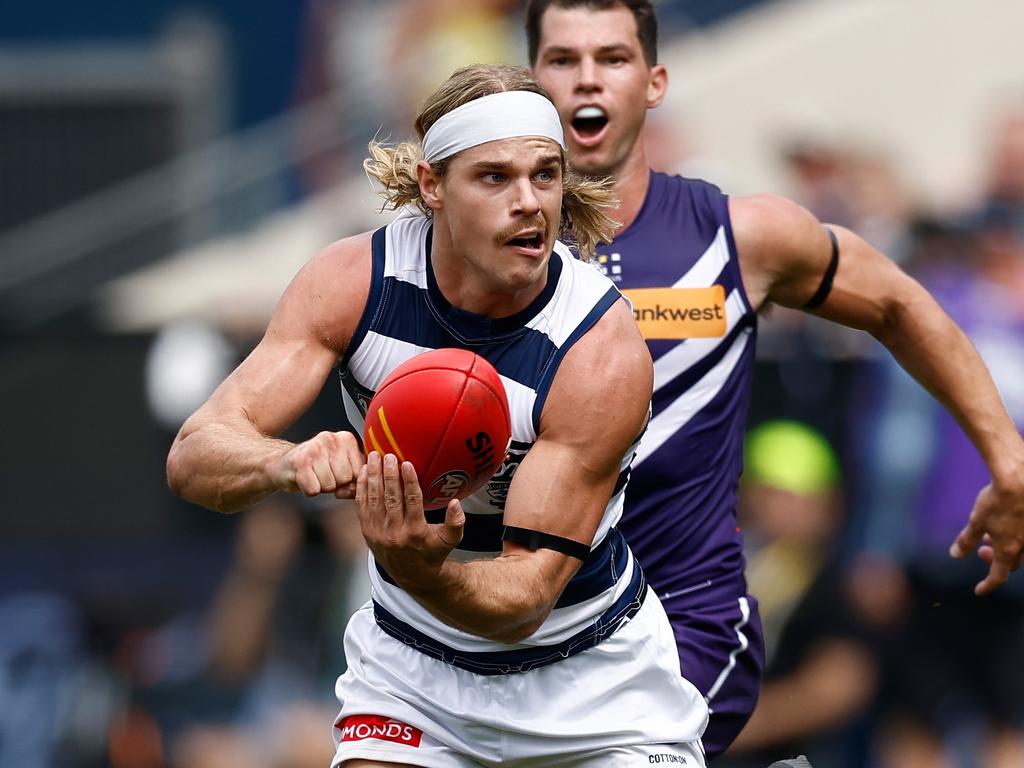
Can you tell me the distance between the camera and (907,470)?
348 inches

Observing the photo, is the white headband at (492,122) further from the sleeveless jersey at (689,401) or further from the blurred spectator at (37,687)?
the blurred spectator at (37,687)

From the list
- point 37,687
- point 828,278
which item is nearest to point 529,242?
point 828,278

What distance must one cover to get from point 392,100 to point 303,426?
5.85m

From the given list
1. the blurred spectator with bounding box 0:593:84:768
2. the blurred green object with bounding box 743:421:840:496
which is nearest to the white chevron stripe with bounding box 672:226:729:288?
the blurred green object with bounding box 743:421:840:496

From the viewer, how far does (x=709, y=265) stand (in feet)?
18.1

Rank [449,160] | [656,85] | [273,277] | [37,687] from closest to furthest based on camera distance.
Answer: [449,160] → [656,85] → [37,687] → [273,277]

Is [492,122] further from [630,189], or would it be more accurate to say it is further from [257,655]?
[257,655]

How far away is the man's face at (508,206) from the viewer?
14.2 feet

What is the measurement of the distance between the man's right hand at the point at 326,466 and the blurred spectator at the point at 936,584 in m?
5.12

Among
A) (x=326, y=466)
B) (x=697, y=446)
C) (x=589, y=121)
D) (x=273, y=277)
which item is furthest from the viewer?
(x=273, y=277)

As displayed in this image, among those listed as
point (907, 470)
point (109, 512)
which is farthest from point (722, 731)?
point (109, 512)

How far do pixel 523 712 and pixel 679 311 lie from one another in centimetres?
149

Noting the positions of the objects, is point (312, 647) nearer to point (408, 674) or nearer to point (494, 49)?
point (408, 674)

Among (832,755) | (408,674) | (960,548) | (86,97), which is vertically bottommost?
(832,755)
